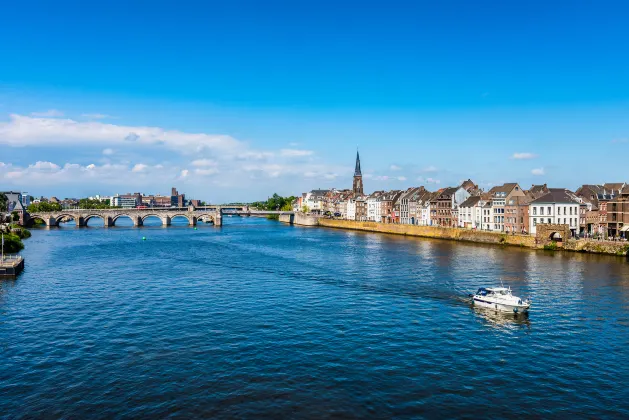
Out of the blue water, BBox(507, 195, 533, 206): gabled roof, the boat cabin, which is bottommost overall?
the blue water

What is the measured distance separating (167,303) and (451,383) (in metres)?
34.3

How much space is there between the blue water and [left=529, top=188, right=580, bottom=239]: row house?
4200cm

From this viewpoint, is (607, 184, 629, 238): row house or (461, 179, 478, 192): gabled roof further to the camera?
(461, 179, 478, 192): gabled roof

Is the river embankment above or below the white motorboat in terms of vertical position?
Answer: above

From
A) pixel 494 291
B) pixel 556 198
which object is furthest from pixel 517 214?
pixel 494 291

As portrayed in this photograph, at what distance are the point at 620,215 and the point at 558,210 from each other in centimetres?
1303

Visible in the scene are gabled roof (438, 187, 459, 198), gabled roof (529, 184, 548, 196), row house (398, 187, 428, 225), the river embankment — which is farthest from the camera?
row house (398, 187, 428, 225)

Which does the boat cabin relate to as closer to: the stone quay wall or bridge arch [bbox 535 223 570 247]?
bridge arch [bbox 535 223 570 247]

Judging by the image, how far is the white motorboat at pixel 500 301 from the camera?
4813 centimetres

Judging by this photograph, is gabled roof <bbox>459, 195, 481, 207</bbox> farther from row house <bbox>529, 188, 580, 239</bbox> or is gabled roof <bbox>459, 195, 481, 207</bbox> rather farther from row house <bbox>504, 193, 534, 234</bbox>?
row house <bbox>529, 188, 580, 239</bbox>

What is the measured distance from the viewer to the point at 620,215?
342 ft

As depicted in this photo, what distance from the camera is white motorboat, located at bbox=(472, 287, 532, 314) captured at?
48128mm

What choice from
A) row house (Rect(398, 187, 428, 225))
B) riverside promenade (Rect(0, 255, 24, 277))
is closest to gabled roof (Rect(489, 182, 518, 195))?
row house (Rect(398, 187, 428, 225))

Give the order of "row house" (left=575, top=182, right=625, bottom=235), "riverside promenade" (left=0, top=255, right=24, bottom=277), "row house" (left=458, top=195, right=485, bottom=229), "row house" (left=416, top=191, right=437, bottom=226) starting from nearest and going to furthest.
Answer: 1. "riverside promenade" (left=0, top=255, right=24, bottom=277)
2. "row house" (left=575, top=182, right=625, bottom=235)
3. "row house" (left=458, top=195, right=485, bottom=229)
4. "row house" (left=416, top=191, right=437, bottom=226)
